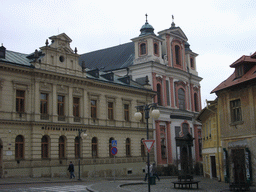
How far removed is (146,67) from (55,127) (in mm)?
21331

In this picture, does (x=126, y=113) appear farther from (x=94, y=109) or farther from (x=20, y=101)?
(x=20, y=101)

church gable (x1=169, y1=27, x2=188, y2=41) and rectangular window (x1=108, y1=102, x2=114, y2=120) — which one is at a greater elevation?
church gable (x1=169, y1=27, x2=188, y2=41)

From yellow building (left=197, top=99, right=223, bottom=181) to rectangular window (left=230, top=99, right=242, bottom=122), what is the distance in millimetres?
3347

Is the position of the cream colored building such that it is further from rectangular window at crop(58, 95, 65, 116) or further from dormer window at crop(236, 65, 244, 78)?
dormer window at crop(236, 65, 244, 78)

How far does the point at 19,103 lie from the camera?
35031mm

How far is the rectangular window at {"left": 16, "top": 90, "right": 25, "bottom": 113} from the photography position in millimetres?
34969

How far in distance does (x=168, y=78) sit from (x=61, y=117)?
24.0 metres

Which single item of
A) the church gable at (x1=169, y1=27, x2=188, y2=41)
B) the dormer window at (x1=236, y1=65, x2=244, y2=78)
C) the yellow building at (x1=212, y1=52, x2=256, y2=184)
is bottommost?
the yellow building at (x1=212, y1=52, x2=256, y2=184)

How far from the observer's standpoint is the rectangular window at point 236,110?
88.4 ft

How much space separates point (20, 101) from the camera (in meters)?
35.2

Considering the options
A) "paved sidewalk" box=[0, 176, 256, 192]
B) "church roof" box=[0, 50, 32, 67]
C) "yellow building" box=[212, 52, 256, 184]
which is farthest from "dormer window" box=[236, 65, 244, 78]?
"church roof" box=[0, 50, 32, 67]

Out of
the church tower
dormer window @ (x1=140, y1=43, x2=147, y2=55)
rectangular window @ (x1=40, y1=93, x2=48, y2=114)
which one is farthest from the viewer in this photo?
dormer window @ (x1=140, y1=43, x2=147, y2=55)

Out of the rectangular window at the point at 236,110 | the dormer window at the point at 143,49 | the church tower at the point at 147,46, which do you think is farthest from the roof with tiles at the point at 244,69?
the dormer window at the point at 143,49

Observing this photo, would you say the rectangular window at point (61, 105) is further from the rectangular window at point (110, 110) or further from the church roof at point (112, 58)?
the church roof at point (112, 58)
